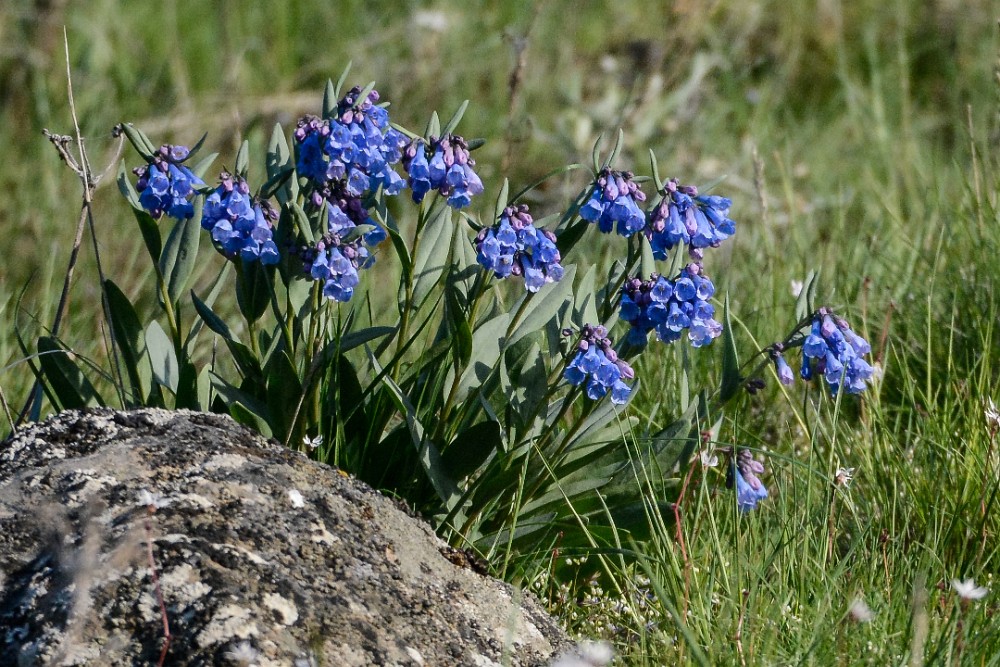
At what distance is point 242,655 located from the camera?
62.7 inches

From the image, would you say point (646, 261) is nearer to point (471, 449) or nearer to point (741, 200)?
point (471, 449)

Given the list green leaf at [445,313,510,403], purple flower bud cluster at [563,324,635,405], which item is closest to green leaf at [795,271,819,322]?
purple flower bud cluster at [563,324,635,405]

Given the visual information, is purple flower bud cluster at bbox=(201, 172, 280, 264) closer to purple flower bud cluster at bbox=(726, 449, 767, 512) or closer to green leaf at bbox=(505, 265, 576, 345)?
green leaf at bbox=(505, 265, 576, 345)

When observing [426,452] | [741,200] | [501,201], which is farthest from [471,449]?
[741,200]

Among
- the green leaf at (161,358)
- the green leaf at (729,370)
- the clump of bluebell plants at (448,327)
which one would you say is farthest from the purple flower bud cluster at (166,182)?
the green leaf at (729,370)

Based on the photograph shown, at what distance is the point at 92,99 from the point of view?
516 centimetres

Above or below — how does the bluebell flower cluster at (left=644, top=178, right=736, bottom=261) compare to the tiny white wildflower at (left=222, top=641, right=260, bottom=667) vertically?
above

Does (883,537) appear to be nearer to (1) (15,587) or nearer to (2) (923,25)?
(1) (15,587)

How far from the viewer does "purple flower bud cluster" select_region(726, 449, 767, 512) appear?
6.83ft

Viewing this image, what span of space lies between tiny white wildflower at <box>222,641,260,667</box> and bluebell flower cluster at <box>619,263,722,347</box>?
0.88 meters

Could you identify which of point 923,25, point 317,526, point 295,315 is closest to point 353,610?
point 317,526

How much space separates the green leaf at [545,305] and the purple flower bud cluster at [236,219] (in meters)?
0.52

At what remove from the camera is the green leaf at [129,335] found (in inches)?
91.9

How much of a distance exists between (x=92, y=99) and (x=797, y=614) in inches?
169
